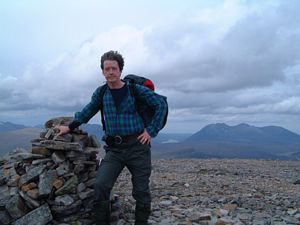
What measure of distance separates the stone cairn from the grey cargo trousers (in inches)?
45.9

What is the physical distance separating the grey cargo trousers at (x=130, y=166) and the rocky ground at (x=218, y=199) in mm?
1527

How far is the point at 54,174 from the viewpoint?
28.3 feet

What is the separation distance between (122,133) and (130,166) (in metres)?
0.72

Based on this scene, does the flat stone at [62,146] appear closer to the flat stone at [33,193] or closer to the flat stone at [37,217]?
the flat stone at [33,193]

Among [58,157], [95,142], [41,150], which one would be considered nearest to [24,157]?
[41,150]

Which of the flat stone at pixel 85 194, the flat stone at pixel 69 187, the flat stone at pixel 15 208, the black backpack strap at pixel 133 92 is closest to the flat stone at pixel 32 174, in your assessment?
the flat stone at pixel 15 208

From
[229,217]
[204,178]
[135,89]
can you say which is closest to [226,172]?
[204,178]

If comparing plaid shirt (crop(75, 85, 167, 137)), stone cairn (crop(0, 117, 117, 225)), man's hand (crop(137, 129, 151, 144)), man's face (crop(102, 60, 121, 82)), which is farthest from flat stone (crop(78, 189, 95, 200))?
man's face (crop(102, 60, 121, 82))

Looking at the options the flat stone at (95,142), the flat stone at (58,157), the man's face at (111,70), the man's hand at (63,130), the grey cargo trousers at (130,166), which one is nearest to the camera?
the man's face at (111,70)

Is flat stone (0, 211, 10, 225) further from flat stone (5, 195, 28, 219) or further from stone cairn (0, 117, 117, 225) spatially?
flat stone (5, 195, 28, 219)

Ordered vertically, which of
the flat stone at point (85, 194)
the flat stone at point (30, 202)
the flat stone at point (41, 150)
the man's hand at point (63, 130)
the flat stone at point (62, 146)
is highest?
the man's hand at point (63, 130)

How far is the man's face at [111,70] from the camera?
7.39 meters

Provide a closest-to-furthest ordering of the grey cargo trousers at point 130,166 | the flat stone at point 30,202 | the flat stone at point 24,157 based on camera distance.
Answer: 1. the grey cargo trousers at point 130,166
2. the flat stone at point 30,202
3. the flat stone at point 24,157

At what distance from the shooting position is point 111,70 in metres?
7.40
